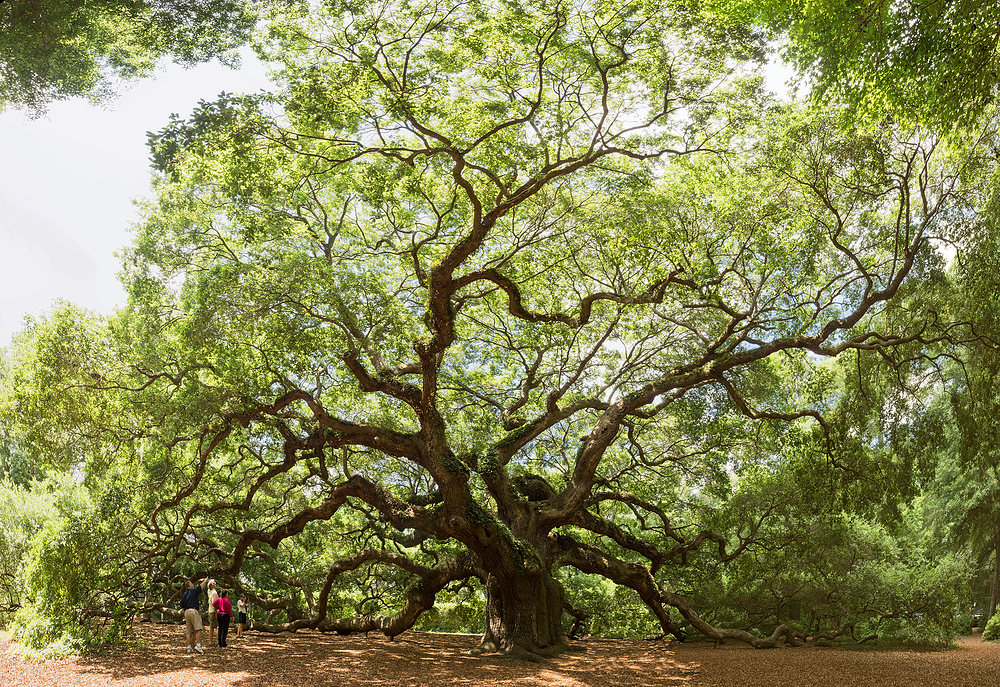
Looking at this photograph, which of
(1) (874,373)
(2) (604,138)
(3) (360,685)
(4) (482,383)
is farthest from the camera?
(4) (482,383)

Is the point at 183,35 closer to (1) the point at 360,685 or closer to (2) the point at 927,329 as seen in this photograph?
(1) the point at 360,685

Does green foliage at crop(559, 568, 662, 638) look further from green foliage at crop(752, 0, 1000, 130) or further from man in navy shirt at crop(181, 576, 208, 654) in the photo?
green foliage at crop(752, 0, 1000, 130)

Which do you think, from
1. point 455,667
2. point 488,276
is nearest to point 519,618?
point 455,667

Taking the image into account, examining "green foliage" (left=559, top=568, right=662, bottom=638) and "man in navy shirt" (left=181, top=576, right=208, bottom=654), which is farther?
"green foliage" (left=559, top=568, right=662, bottom=638)

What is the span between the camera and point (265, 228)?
10805 millimetres

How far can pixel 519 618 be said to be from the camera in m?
11.3

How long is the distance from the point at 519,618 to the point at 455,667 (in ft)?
6.18

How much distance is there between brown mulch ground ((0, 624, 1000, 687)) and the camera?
26.8 ft

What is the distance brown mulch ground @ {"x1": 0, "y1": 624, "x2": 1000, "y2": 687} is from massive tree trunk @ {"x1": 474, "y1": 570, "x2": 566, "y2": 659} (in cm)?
42

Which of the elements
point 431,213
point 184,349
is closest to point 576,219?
point 431,213

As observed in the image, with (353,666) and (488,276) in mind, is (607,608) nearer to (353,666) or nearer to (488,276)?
(353,666)

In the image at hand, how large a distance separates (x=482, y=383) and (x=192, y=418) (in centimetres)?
599

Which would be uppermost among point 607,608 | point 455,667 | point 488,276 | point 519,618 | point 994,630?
point 488,276

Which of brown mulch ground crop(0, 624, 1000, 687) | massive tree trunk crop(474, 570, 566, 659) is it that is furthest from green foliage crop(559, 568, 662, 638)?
massive tree trunk crop(474, 570, 566, 659)
